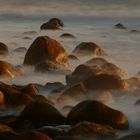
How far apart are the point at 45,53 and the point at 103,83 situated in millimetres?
3504

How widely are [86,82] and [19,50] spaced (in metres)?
6.89

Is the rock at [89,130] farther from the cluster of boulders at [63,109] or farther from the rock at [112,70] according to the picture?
the rock at [112,70]

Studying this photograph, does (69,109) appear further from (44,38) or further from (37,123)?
(44,38)

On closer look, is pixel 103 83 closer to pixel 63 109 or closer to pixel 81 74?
pixel 81 74

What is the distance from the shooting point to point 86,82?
35.3ft

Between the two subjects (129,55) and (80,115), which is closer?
(80,115)

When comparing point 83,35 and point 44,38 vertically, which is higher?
point 44,38

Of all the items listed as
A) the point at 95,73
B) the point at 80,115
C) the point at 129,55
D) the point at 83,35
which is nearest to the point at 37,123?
the point at 80,115

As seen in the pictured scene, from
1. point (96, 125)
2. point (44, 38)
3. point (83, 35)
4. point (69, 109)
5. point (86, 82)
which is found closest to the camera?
point (96, 125)

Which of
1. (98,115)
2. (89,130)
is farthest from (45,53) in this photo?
(89,130)

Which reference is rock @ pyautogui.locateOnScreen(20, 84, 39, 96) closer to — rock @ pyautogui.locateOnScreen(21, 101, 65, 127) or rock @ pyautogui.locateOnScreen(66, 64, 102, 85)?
rock @ pyautogui.locateOnScreen(21, 101, 65, 127)

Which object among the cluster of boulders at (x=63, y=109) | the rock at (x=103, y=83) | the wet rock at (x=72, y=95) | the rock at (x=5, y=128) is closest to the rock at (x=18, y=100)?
the cluster of boulders at (x=63, y=109)

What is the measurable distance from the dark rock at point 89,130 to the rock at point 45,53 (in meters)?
5.92

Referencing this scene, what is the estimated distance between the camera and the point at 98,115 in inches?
338
